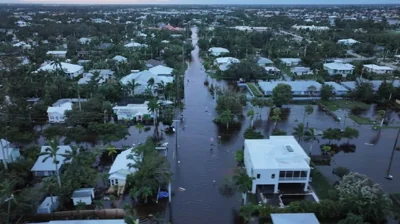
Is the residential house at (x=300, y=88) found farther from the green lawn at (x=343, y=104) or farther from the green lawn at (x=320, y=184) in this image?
the green lawn at (x=320, y=184)

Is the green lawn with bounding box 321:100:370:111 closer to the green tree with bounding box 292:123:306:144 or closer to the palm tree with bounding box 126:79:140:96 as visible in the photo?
the green tree with bounding box 292:123:306:144

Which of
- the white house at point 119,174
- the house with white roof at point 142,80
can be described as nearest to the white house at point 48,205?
the white house at point 119,174

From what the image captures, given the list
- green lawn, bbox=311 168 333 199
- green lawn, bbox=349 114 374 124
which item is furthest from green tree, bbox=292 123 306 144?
green lawn, bbox=349 114 374 124

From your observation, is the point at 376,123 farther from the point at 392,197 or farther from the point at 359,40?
the point at 359,40

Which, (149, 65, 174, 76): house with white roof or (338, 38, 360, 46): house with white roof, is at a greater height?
(338, 38, 360, 46): house with white roof

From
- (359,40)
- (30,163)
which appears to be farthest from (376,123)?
(359,40)

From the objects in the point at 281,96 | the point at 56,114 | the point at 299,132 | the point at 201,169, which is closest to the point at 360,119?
the point at 281,96
